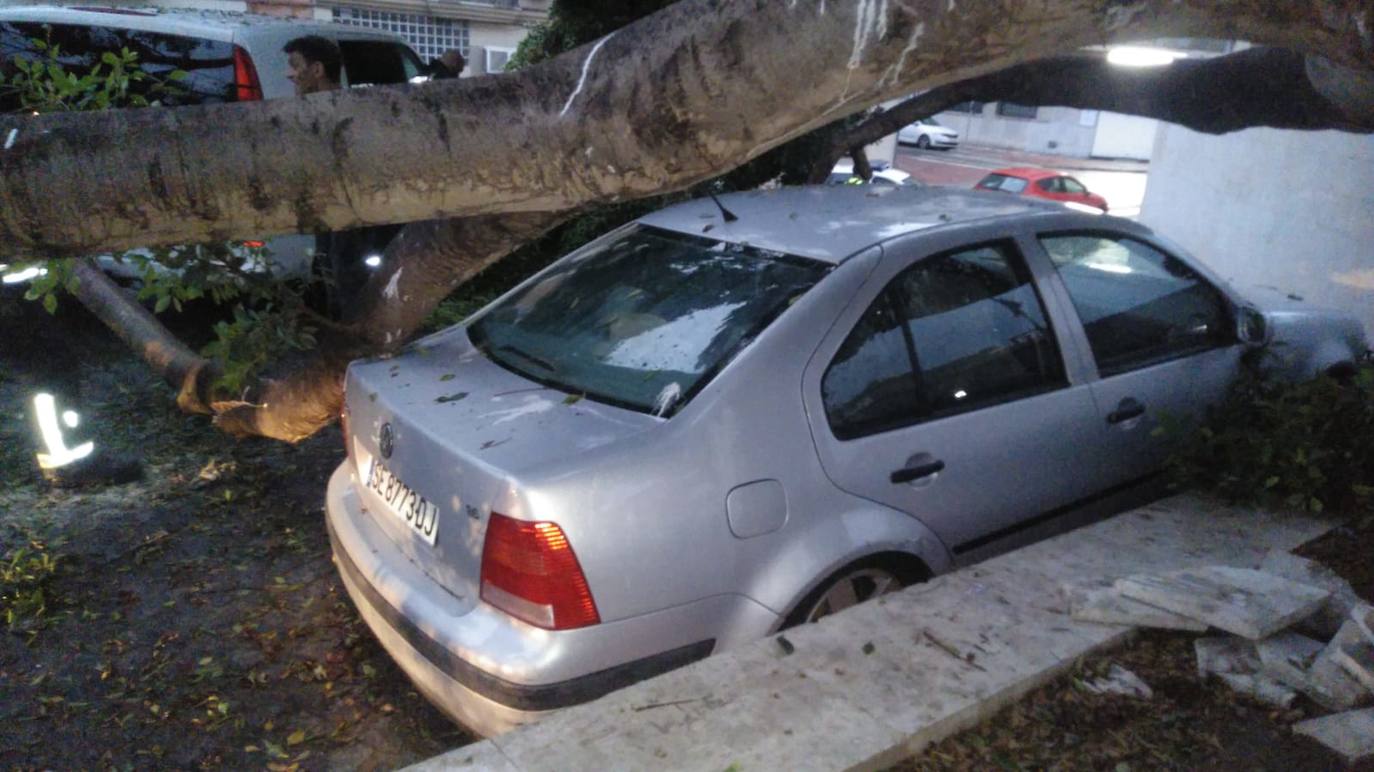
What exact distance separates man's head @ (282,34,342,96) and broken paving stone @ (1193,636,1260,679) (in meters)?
4.39

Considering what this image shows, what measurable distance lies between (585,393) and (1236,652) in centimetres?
210

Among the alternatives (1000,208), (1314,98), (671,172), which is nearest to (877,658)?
(671,172)

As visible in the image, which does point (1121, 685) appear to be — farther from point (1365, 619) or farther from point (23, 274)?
point (23, 274)

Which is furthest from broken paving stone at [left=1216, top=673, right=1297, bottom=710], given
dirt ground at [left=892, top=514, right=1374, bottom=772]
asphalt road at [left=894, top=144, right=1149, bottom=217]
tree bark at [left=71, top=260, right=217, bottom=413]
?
asphalt road at [left=894, top=144, right=1149, bottom=217]

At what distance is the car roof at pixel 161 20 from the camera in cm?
648

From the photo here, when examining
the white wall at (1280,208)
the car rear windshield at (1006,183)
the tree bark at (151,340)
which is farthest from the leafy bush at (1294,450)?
the car rear windshield at (1006,183)

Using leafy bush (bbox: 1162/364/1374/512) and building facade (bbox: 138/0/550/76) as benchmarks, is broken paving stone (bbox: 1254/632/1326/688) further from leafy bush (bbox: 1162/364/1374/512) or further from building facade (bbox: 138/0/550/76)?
building facade (bbox: 138/0/550/76)

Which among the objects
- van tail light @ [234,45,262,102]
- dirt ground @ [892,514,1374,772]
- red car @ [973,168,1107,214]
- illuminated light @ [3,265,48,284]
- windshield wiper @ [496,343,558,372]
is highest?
van tail light @ [234,45,262,102]

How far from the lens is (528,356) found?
3.56 metres

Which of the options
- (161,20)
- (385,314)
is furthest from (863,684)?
(161,20)

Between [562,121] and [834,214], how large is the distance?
4.90 feet

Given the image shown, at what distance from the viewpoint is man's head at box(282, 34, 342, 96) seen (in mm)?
5090

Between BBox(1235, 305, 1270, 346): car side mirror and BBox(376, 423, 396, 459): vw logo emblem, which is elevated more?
BBox(1235, 305, 1270, 346): car side mirror

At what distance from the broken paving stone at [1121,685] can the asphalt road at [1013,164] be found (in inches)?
937
